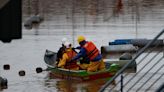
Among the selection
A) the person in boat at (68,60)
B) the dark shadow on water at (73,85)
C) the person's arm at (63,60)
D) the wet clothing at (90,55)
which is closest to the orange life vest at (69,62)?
the person in boat at (68,60)

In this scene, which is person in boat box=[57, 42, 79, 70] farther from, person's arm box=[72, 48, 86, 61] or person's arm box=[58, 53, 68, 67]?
person's arm box=[72, 48, 86, 61]

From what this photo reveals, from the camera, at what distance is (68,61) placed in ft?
76.2

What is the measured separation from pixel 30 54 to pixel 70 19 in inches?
726

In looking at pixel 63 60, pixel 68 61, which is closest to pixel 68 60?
pixel 68 61

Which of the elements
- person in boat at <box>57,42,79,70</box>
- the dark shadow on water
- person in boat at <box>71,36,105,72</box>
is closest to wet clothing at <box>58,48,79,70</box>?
person in boat at <box>57,42,79,70</box>

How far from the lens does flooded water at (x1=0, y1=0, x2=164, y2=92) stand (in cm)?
2283

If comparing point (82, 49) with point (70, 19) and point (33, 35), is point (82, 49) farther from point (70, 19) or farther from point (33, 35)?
point (70, 19)

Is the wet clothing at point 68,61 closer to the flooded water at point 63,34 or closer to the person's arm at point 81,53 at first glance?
the person's arm at point 81,53

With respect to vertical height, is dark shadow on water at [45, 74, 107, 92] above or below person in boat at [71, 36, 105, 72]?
below

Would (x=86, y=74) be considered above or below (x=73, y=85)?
above

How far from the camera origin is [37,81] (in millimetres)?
23266

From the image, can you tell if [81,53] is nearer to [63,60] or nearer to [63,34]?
[63,60]

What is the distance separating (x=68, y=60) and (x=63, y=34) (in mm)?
15880

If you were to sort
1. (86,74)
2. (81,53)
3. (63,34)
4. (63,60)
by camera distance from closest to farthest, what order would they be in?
(81,53) < (86,74) < (63,60) < (63,34)
